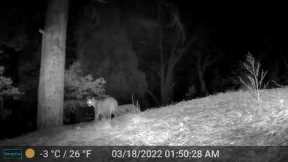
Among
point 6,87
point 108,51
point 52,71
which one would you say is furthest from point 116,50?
point 52,71

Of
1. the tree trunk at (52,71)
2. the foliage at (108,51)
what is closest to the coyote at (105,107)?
the tree trunk at (52,71)

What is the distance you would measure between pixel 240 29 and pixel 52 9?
72.8 feet

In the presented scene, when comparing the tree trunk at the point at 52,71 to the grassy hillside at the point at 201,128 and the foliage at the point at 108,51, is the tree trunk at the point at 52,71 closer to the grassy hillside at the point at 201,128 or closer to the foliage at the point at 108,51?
the grassy hillside at the point at 201,128

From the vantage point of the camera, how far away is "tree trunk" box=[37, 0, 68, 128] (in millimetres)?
10750

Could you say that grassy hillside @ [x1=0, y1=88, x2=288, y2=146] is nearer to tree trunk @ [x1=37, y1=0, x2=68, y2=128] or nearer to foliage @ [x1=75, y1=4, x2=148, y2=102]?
tree trunk @ [x1=37, y1=0, x2=68, y2=128]

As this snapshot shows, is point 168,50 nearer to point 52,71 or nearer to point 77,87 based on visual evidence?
point 77,87

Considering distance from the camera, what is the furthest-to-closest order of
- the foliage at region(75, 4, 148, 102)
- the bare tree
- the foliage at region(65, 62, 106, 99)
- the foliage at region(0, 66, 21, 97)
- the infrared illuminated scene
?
the bare tree, the foliage at region(75, 4, 148, 102), the foliage at region(65, 62, 106, 99), the foliage at region(0, 66, 21, 97), the infrared illuminated scene

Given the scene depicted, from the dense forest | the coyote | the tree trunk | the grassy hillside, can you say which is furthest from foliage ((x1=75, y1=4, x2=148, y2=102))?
the grassy hillside

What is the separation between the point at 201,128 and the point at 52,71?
18.3 feet

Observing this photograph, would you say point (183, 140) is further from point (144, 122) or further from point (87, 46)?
point (87, 46)

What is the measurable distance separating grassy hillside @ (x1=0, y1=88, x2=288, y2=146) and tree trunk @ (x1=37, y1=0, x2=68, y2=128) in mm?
831

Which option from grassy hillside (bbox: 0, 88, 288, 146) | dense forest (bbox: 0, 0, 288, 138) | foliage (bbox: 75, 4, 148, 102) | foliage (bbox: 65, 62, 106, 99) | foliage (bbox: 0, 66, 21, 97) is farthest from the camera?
foliage (bbox: 75, 4, 148, 102)

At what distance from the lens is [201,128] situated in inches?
269

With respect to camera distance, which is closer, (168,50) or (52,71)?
(52,71)
